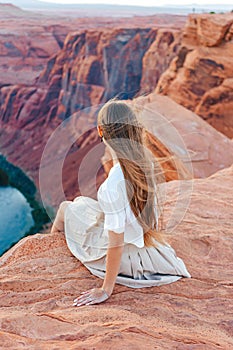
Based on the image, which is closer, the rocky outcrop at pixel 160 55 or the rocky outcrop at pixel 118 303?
the rocky outcrop at pixel 118 303

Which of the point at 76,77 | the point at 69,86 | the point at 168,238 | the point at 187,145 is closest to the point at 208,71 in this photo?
the point at 187,145

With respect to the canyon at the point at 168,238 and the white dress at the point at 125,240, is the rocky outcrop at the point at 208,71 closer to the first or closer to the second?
the canyon at the point at 168,238

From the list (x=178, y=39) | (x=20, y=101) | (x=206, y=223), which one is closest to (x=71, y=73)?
(x=20, y=101)

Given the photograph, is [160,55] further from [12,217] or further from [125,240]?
[125,240]

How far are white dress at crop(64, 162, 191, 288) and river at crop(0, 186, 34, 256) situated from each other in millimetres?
12877

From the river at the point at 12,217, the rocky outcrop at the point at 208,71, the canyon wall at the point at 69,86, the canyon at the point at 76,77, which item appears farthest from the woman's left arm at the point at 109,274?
the canyon wall at the point at 69,86

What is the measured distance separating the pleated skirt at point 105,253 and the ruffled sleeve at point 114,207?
0.26m

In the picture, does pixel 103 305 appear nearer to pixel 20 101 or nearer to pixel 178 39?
pixel 178 39

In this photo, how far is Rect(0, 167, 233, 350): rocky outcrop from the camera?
1.65 m

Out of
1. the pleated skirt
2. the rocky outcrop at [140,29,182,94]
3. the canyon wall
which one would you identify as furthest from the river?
the pleated skirt

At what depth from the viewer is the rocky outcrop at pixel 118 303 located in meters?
1.65

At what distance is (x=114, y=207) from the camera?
6.20 feet

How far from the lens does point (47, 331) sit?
1.71 metres

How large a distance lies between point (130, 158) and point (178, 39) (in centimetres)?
2491
